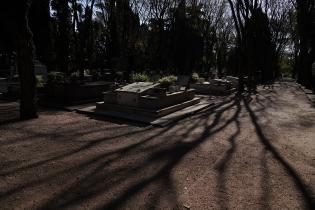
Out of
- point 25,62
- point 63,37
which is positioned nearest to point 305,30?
point 25,62

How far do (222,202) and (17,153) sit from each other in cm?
382

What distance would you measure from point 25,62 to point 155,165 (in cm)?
519

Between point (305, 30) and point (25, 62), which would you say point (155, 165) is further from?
point (305, 30)

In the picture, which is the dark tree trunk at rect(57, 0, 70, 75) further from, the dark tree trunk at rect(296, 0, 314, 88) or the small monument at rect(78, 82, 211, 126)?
the dark tree trunk at rect(296, 0, 314, 88)

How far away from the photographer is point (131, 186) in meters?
4.23

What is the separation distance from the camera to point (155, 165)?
5.12 meters

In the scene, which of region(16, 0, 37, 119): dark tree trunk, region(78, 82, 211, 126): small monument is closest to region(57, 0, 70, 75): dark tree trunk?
region(78, 82, 211, 126): small monument

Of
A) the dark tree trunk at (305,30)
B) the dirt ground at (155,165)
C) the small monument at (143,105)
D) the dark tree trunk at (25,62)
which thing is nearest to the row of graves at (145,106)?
the small monument at (143,105)

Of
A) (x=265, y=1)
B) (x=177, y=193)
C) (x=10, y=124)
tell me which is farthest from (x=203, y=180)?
(x=265, y=1)

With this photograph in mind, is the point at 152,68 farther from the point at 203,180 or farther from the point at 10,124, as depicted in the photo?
the point at 203,180

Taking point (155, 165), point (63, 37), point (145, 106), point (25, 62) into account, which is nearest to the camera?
point (155, 165)

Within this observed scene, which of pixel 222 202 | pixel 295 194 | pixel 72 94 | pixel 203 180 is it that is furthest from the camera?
pixel 72 94

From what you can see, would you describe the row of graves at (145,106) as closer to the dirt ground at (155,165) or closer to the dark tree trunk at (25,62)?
the dirt ground at (155,165)

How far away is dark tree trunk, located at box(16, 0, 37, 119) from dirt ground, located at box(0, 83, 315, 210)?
0.48 m
